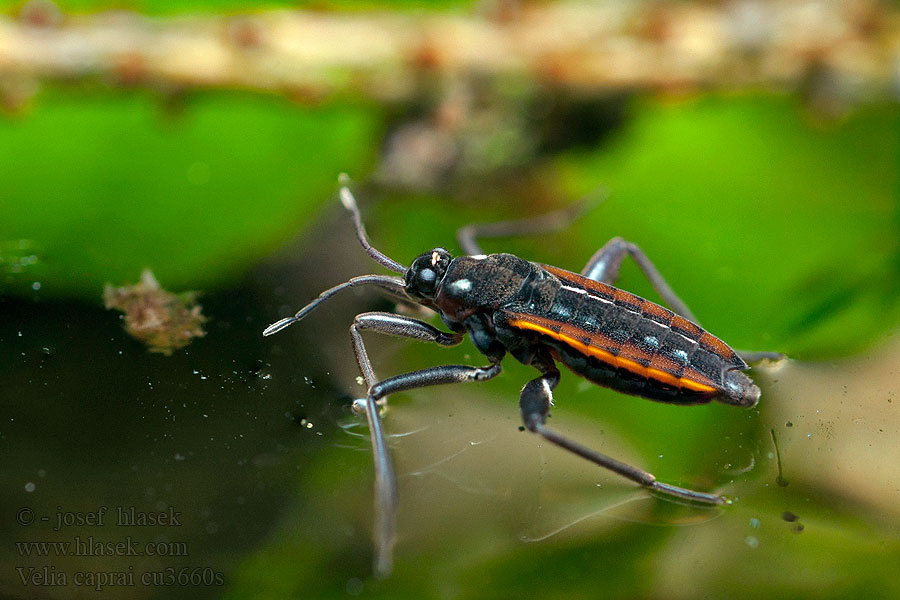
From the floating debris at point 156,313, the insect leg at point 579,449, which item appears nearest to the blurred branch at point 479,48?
the floating debris at point 156,313

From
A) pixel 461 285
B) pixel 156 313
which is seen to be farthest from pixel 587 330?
pixel 156 313

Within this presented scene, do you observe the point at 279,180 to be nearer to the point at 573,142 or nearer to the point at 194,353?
the point at 194,353

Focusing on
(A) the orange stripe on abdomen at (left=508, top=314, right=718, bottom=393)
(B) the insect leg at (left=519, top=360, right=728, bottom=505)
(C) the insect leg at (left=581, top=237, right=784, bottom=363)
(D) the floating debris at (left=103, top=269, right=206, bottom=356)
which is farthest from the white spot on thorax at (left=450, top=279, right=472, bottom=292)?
(D) the floating debris at (left=103, top=269, right=206, bottom=356)

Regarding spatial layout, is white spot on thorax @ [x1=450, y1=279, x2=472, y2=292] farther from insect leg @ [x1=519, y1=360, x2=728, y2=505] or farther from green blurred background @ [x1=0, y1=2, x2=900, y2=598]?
insect leg @ [x1=519, y1=360, x2=728, y2=505]

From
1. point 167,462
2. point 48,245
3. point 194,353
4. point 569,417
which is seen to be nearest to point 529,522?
point 569,417

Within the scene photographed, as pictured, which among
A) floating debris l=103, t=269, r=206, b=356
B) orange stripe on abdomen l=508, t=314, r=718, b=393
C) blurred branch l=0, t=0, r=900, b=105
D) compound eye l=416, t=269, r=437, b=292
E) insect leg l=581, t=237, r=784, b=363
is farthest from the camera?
blurred branch l=0, t=0, r=900, b=105

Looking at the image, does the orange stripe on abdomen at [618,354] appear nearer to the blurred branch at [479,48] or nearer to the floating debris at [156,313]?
the floating debris at [156,313]

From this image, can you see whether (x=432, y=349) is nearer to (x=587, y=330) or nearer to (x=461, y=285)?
(x=461, y=285)
